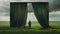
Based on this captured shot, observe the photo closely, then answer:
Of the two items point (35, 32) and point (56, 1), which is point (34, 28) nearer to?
point (35, 32)

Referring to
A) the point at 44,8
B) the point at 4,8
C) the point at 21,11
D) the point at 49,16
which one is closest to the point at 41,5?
the point at 44,8

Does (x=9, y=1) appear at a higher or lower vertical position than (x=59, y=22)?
higher

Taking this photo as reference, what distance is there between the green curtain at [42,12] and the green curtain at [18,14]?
38cm

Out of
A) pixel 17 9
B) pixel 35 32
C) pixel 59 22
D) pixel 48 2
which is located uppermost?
pixel 48 2

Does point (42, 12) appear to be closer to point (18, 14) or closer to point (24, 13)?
point (24, 13)

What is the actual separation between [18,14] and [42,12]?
2.69 ft

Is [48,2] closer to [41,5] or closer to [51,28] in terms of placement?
[41,5]

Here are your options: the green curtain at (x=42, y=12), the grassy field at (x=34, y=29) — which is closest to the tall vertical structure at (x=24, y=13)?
the green curtain at (x=42, y=12)

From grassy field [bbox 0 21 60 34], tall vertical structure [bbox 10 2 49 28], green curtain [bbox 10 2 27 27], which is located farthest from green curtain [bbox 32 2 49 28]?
green curtain [bbox 10 2 27 27]

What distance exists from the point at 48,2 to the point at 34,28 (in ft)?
3.28

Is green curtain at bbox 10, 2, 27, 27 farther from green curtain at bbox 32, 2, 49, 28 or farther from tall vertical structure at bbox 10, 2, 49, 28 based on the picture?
green curtain at bbox 32, 2, 49, 28

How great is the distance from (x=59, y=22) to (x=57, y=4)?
618 mm

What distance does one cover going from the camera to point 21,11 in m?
3.13

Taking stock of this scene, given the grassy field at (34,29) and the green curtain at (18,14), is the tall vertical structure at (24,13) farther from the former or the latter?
the grassy field at (34,29)
